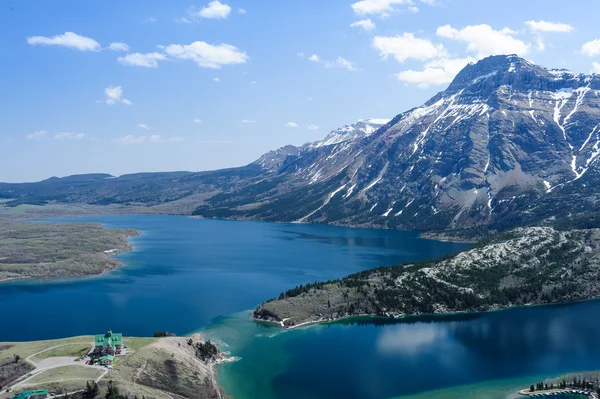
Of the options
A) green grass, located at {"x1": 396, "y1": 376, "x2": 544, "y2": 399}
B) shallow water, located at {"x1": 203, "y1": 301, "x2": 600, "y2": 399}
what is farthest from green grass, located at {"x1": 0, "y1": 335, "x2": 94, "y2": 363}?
green grass, located at {"x1": 396, "y1": 376, "x2": 544, "y2": 399}

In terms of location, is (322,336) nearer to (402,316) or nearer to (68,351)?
(402,316)

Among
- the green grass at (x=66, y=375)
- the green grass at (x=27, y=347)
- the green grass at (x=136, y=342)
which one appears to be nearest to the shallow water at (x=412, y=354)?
the green grass at (x=136, y=342)

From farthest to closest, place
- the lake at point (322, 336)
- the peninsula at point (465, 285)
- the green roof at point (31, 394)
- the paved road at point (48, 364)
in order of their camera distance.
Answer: the peninsula at point (465, 285)
the lake at point (322, 336)
the paved road at point (48, 364)
the green roof at point (31, 394)

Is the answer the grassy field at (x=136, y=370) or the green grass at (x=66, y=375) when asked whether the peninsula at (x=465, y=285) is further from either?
the green grass at (x=66, y=375)

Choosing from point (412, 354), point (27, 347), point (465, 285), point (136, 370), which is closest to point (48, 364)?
point (27, 347)

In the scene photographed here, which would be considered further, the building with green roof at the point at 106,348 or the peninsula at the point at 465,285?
the peninsula at the point at 465,285

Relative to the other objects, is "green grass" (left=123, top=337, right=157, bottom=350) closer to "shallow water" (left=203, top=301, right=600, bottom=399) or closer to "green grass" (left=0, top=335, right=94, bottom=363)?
"green grass" (left=0, top=335, right=94, bottom=363)
